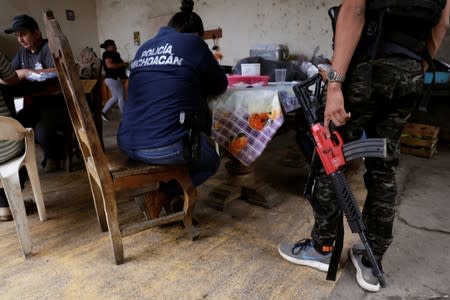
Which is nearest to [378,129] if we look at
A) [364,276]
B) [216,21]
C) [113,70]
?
[364,276]

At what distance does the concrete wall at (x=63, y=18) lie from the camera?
531 centimetres

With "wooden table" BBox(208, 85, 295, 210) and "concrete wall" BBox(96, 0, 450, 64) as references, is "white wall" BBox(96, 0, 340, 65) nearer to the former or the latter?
"concrete wall" BBox(96, 0, 450, 64)

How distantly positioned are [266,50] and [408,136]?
1646 mm

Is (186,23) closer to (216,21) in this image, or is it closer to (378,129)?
(378,129)

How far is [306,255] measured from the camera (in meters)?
1.37

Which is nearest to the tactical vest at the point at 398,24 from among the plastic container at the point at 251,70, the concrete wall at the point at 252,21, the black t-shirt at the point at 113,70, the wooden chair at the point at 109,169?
the wooden chair at the point at 109,169

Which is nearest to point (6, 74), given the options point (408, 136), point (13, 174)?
point (13, 174)

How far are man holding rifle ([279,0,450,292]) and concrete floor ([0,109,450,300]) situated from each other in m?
0.27

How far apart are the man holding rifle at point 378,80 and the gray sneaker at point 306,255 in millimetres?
184

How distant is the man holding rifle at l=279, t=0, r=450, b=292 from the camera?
3.13 ft

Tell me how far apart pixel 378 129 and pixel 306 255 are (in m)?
0.62

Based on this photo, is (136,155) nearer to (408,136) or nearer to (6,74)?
(6,74)

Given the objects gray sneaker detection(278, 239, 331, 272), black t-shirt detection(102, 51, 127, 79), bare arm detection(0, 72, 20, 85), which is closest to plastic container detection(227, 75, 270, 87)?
gray sneaker detection(278, 239, 331, 272)

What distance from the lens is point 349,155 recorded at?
1.09 metres
